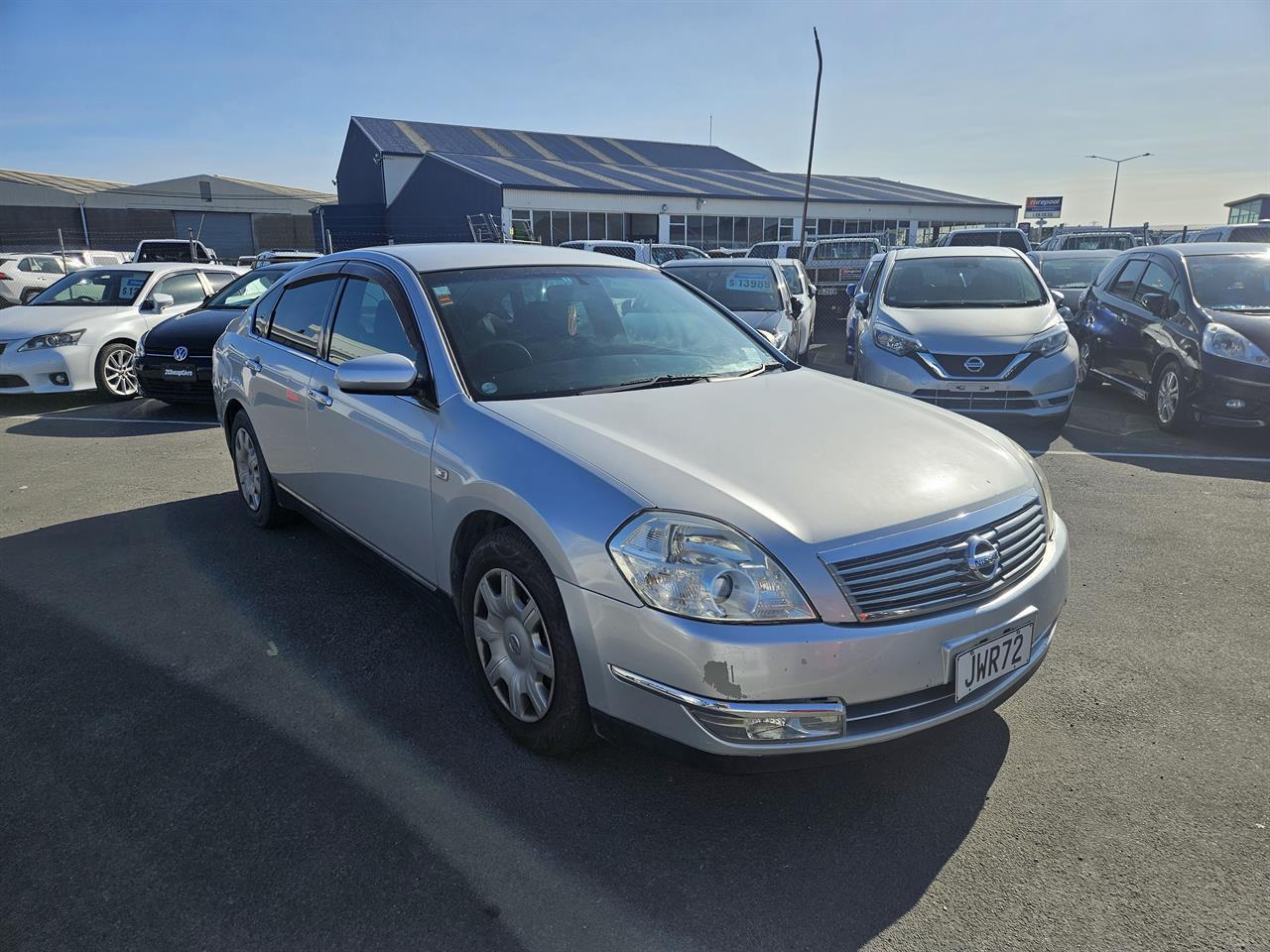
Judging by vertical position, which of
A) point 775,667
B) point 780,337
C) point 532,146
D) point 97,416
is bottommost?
point 97,416

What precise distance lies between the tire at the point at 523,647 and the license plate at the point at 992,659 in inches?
42.9

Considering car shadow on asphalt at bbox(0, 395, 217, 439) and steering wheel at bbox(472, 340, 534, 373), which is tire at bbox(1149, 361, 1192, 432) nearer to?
steering wheel at bbox(472, 340, 534, 373)

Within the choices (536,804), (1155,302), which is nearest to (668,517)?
(536,804)

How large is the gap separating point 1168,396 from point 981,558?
22.6 feet

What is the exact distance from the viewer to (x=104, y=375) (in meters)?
9.86

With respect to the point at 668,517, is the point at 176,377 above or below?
below

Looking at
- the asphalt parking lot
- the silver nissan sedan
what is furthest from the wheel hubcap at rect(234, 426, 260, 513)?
the silver nissan sedan

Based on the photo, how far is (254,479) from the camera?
5250 mm

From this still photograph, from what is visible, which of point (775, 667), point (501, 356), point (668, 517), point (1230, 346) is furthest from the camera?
point (1230, 346)

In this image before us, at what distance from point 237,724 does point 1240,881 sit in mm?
→ 3227

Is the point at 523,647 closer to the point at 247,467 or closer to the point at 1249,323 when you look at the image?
the point at 247,467

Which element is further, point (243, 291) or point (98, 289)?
point (98, 289)

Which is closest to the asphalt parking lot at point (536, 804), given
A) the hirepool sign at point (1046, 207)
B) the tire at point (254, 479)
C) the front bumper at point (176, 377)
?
the tire at point (254, 479)

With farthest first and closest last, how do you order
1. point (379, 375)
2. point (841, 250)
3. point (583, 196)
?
1. point (583, 196)
2. point (841, 250)
3. point (379, 375)
